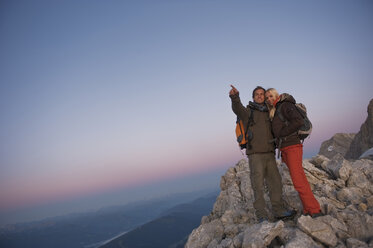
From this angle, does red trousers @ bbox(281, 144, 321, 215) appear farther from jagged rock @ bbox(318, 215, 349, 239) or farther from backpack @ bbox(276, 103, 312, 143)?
jagged rock @ bbox(318, 215, 349, 239)

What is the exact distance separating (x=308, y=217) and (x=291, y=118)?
9.47ft

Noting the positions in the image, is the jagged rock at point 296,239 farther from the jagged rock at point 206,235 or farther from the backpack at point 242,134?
the jagged rock at point 206,235

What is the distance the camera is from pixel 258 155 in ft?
25.0

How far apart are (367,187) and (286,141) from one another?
6313 mm

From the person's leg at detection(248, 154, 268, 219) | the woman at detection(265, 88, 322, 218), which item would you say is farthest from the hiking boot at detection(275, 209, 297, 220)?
the person's leg at detection(248, 154, 268, 219)

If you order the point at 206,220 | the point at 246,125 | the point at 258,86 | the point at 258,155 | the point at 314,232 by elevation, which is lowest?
the point at 206,220

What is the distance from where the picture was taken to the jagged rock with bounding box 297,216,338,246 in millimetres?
5965

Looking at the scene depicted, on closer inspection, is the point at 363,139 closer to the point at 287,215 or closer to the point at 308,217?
the point at 287,215

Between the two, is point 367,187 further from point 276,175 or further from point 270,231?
point 270,231

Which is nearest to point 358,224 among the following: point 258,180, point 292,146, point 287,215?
point 287,215

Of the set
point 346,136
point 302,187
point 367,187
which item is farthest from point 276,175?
point 346,136

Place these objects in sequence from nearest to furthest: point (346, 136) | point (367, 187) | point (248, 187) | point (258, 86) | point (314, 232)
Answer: point (314, 232), point (258, 86), point (367, 187), point (248, 187), point (346, 136)

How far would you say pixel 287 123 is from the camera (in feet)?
23.2

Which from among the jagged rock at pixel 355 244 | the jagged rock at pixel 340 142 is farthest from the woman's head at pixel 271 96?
the jagged rock at pixel 340 142
